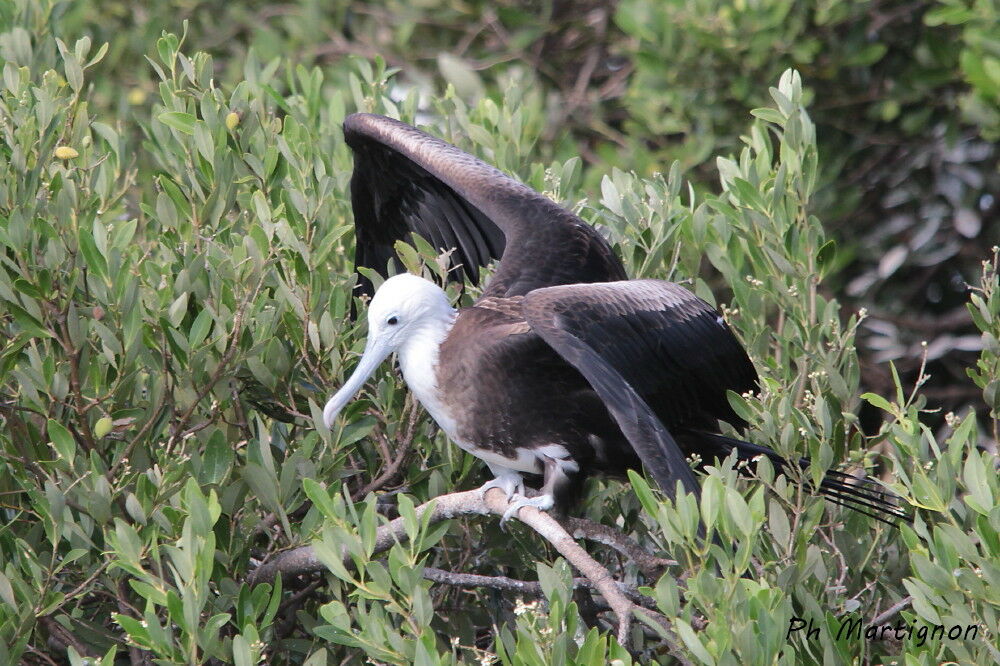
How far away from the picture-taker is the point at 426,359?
3.24 meters

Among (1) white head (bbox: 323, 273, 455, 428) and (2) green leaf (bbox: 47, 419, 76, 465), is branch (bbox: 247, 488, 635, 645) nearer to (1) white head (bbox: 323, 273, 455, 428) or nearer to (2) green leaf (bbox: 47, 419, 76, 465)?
(1) white head (bbox: 323, 273, 455, 428)

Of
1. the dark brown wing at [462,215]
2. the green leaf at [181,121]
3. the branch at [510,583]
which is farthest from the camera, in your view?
the dark brown wing at [462,215]

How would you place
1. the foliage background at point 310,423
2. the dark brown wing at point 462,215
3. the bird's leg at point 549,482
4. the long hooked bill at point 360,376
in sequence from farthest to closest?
the dark brown wing at point 462,215, the bird's leg at point 549,482, the long hooked bill at point 360,376, the foliage background at point 310,423

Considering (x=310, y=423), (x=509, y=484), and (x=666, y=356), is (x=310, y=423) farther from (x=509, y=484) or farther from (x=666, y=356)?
(x=666, y=356)

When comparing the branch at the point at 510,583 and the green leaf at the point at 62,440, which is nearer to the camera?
the green leaf at the point at 62,440

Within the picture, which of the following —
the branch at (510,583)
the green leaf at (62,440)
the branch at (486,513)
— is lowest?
the branch at (510,583)

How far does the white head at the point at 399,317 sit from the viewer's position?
3.13 metres

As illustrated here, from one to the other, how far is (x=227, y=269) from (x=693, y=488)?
114 cm

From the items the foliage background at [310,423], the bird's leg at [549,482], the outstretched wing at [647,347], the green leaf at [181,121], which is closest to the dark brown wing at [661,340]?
the outstretched wing at [647,347]

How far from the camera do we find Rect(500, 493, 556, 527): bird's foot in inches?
116

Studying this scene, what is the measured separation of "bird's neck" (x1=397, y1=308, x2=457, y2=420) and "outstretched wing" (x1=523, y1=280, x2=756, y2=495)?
34cm

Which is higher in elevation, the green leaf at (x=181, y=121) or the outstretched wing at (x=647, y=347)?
the green leaf at (x=181, y=121)

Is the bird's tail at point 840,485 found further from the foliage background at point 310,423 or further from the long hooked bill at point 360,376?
the long hooked bill at point 360,376

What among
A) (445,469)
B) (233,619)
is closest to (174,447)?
(233,619)
